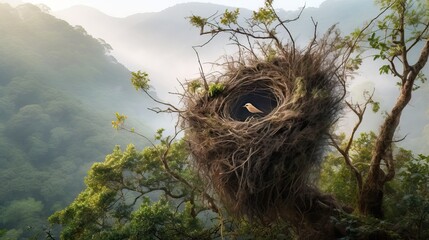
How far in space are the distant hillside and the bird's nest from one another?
19.7 meters

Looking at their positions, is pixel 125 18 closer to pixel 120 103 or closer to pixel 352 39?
pixel 120 103

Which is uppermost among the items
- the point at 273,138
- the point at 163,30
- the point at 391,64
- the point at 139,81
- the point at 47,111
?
the point at 163,30

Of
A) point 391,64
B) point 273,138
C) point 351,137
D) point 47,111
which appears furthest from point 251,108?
point 47,111

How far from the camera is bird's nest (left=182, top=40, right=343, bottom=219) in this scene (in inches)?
98.5

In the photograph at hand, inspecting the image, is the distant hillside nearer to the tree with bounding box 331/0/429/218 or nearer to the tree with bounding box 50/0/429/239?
the tree with bounding box 50/0/429/239

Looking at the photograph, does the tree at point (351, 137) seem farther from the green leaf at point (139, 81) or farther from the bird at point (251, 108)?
the bird at point (251, 108)

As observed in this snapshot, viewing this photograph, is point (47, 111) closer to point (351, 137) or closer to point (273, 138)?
point (351, 137)

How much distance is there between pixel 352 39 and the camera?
3.18 metres

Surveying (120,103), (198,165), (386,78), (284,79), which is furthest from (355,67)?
(386,78)

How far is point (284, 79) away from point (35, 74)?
40.0 metres

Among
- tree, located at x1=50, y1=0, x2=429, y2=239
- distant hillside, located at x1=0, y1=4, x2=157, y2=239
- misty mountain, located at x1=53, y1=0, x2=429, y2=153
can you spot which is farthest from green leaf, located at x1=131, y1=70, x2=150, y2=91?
misty mountain, located at x1=53, y1=0, x2=429, y2=153

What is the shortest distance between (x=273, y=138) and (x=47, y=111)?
34.4m

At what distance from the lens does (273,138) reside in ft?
8.28

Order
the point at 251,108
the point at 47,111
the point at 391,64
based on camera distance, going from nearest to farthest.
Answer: the point at 391,64, the point at 251,108, the point at 47,111
